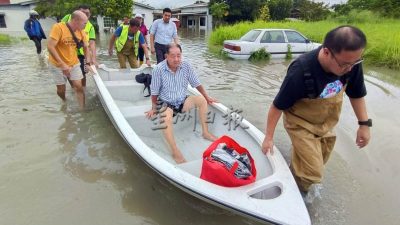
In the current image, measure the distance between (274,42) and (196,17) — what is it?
3138 centimetres

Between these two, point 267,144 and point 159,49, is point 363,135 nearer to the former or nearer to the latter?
point 267,144

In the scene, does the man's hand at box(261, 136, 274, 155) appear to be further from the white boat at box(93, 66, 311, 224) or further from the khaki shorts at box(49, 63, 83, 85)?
the khaki shorts at box(49, 63, 83, 85)

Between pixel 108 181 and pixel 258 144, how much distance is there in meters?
1.71

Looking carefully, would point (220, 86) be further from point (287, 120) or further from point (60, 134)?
point (287, 120)

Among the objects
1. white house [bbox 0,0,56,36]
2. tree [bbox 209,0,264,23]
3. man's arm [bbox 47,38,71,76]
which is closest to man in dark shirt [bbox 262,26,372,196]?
man's arm [bbox 47,38,71,76]

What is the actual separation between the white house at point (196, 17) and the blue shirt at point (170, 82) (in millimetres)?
33501

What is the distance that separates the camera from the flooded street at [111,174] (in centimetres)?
287

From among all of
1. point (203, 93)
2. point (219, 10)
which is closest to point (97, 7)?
point (219, 10)

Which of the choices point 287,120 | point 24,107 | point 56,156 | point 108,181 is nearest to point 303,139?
point 287,120

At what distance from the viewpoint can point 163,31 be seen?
22.5ft

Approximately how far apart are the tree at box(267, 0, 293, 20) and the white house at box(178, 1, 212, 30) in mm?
7339

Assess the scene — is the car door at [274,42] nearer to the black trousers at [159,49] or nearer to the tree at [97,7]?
the black trousers at [159,49]

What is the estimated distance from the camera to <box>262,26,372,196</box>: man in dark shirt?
1998mm

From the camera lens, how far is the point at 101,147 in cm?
422
